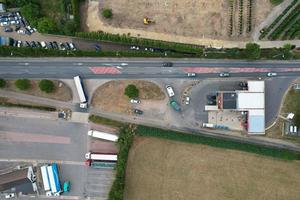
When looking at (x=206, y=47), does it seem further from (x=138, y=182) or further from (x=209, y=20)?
(x=138, y=182)

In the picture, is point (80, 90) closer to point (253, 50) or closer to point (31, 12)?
point (31, 12)

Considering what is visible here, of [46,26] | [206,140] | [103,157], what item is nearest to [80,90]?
[103,157]

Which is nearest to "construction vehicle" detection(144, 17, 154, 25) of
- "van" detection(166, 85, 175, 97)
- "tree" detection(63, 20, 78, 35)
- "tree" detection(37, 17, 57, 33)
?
"van" detection(166, 85, 175, 97)

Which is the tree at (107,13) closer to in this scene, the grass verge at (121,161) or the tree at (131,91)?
the tree at (131,91)

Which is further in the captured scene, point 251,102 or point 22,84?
point 22,84

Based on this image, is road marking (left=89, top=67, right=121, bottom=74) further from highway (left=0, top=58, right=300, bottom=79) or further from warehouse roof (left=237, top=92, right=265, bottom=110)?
warehouse roof (left=237, top=92, right=265, bottom=110)

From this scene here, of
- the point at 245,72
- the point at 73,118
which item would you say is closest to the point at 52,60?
the point at 73,118
